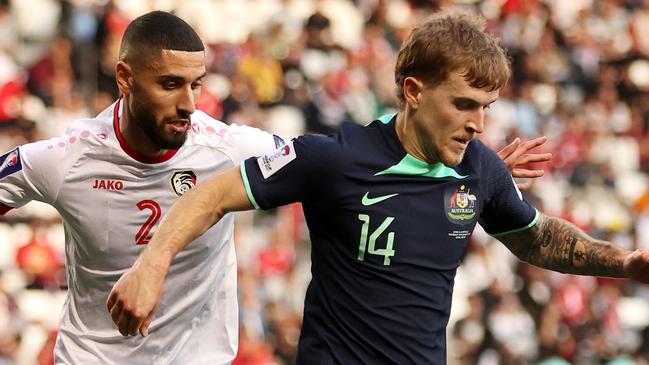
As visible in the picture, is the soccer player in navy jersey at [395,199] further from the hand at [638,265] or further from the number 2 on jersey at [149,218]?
the number 2 on jersey at [149,218]

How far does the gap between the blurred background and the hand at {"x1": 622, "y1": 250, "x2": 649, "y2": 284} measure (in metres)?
7.44

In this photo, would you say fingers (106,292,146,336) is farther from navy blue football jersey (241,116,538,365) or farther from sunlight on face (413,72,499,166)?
sunlight on face (413,72,499,166)

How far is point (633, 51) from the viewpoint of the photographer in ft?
57.2

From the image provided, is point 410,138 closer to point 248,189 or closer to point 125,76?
point 248,189

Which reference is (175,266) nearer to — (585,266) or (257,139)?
(257,139)

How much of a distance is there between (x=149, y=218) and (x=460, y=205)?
5.08 feet

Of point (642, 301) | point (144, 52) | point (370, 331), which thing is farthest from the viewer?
point (642, 301)

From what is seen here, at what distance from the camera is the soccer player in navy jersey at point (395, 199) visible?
4406mm

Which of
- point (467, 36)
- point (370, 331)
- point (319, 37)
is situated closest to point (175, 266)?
point (370, 331)

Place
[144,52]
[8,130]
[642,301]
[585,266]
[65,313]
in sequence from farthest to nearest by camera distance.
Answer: [642,301] → [8,130] → [65,313] → [144,52] → [585,266]

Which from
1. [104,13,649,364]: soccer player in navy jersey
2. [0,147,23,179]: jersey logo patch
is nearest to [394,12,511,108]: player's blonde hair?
[104,13,649,364]: soccer player in navy jersey

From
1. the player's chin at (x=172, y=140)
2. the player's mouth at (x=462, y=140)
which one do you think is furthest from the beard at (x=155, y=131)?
the player's mouth at (x=462, y=140)

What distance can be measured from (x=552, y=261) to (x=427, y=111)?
0.97 metres

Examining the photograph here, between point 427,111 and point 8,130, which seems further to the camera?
point 8,130
